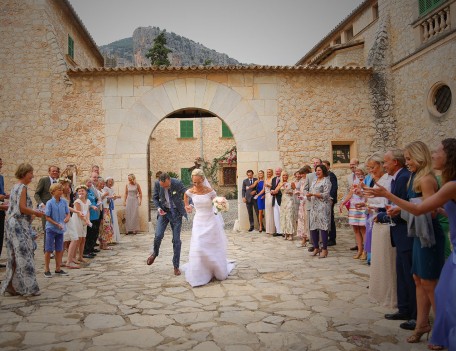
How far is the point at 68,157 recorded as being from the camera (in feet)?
35.8

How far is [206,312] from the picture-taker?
13.5 ft

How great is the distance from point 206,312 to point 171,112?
323 inches

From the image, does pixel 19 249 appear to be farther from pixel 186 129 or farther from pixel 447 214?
pixel 186 129

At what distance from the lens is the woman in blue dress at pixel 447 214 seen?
2.59 metres

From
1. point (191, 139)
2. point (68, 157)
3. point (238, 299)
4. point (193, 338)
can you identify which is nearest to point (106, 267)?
point (238, 299)

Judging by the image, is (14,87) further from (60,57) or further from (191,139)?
(191,139)

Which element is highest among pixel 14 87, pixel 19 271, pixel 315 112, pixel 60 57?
pixel 60 57

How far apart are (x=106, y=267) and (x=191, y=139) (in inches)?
785

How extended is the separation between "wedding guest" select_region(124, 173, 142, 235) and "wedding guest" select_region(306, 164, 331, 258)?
5752 millimetres

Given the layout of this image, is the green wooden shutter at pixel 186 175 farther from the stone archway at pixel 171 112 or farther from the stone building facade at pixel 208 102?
the stone archway at pixel 171 112

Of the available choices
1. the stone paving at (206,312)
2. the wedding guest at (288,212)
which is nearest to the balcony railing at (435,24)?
the wedding guest at (288,212)

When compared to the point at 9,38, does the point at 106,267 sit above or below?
below

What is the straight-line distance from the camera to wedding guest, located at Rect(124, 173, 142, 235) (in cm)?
1079

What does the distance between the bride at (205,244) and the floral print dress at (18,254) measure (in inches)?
84.1
